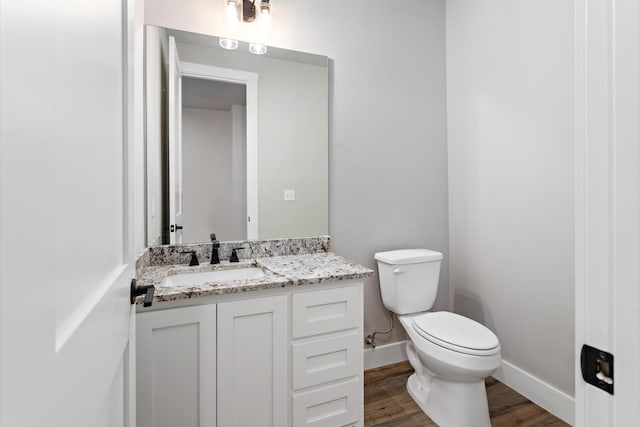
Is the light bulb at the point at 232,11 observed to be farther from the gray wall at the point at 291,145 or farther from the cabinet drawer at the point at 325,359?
the cabinet drawer at the point at 325,359

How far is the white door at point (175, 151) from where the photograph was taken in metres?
1.72

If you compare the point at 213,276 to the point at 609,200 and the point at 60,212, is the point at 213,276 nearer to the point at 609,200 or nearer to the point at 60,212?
the point at 60,212

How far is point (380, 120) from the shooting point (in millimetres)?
2225

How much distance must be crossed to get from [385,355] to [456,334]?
75cm

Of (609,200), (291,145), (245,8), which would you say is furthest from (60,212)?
(245,8)

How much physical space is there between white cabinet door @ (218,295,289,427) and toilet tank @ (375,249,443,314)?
2.85ft

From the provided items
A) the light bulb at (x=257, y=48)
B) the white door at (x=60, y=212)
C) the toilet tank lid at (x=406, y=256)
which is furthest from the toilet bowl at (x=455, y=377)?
the light bulb at (x=257, y=48)

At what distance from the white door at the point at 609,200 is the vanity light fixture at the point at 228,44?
65.5 inches

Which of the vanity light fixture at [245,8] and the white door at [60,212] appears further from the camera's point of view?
the vanity light fixture at [245,8]

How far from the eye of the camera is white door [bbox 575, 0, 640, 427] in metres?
0.47

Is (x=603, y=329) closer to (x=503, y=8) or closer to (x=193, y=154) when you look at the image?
(x=193, y=154)

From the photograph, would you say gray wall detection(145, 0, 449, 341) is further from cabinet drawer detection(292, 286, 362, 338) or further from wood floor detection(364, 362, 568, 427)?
cabinet drawer detection(292, 286, 362, 338)

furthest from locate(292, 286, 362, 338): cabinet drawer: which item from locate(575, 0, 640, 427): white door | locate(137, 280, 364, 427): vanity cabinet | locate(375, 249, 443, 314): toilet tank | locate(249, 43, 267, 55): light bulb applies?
locate(249, 43, 267, 55): light bulb

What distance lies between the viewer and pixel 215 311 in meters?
1.29
